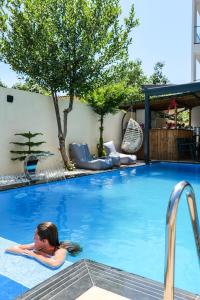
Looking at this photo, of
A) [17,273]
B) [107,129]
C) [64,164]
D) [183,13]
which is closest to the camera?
[17,273]

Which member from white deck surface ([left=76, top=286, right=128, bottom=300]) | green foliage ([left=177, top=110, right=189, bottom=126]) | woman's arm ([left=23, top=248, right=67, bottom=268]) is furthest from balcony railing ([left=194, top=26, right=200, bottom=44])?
white deck surface ([left=76, top=286, right=128, bottom=300])

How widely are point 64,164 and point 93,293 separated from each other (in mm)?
9028

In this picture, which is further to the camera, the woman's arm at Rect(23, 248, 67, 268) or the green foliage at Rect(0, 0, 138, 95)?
the green foliage at Rect(0, 0, 138, 95)

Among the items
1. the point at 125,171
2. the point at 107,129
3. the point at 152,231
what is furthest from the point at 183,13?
the point at 152,231

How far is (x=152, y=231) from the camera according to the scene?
4.87 meters

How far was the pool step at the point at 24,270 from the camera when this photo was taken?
9.76 feet

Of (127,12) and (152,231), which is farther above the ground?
(127,12)

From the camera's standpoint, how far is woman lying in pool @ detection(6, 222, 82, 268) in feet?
11.0

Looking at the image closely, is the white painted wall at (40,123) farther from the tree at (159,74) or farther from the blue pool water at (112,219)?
the tree at (159,74)

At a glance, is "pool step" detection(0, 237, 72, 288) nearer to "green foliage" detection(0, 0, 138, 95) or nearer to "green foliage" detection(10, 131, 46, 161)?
"green foliage" detection(10, 131, 46, 161)

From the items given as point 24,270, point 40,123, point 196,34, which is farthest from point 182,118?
point 24,270

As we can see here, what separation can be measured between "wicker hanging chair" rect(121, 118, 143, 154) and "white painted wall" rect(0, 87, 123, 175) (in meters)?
0.94

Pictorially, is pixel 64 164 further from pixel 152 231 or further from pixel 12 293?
pixel 12 293

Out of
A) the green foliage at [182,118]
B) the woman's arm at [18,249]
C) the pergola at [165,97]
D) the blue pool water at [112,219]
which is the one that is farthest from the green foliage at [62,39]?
the green foliage at [182,118]
